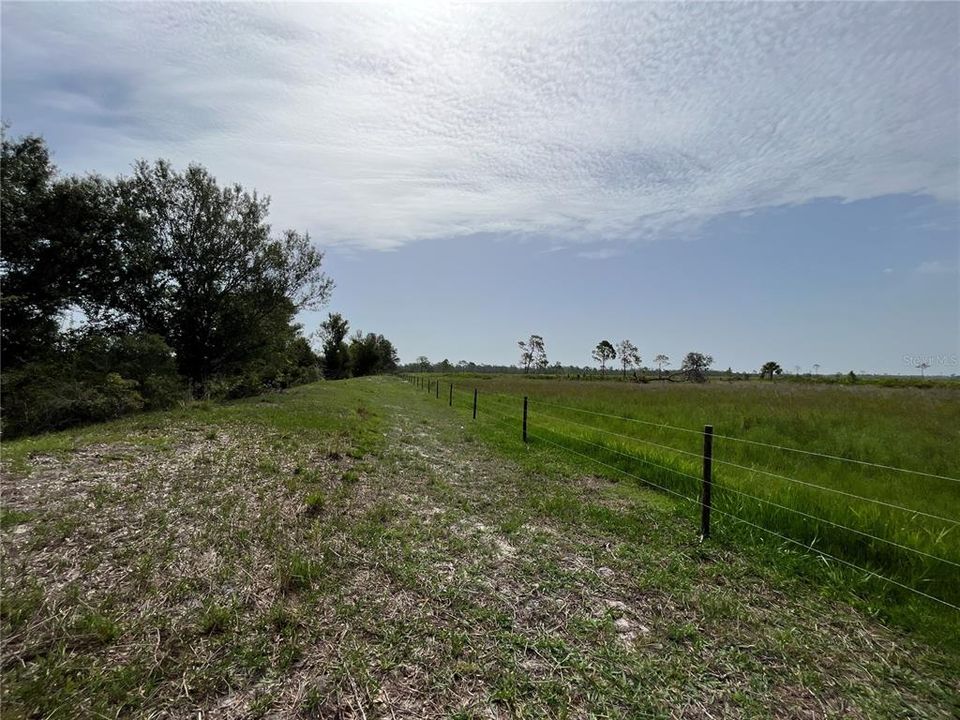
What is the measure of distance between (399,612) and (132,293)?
20587mm

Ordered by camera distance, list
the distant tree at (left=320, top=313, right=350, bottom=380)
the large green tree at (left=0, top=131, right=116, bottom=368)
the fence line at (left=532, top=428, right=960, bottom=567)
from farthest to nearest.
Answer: the distant tree at (left=320, top=313, right=350, bottom=380) < the large green tree at (left=0, top=131, right=116, bottom=368) < the fence line at (left=532, top=428, right=960, bottom=567)

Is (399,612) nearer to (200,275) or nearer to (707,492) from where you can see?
(707,492)

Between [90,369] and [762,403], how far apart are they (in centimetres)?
2378

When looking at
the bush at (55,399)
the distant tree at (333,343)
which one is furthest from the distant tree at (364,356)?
the bush at (55,399)

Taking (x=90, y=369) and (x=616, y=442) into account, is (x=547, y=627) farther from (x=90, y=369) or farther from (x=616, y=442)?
(x=90, y=369)

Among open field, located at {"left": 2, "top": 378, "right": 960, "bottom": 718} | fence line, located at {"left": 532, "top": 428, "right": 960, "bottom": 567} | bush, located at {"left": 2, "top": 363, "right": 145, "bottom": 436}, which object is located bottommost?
open field, located at {"left": 2, "top": 378, "right": 960, "bottom": 718}

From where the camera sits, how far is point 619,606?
3.67 metres

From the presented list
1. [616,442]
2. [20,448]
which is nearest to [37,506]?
[20,448]

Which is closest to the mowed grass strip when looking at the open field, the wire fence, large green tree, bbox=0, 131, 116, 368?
the wire fence

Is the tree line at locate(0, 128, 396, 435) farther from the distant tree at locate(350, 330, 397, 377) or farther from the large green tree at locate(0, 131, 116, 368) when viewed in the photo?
the distant tree at locate(350, 330, 397, 377)

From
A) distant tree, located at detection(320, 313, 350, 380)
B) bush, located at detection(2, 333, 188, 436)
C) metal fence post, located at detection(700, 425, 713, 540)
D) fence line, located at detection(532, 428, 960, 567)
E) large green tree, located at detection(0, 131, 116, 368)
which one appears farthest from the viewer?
distant tree, located at detection(320, 313, 350, 380)

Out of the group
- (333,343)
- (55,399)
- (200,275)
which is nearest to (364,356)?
(333,343)

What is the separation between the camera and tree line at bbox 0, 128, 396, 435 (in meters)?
12.0

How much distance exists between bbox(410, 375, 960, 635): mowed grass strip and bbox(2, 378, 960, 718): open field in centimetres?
60
